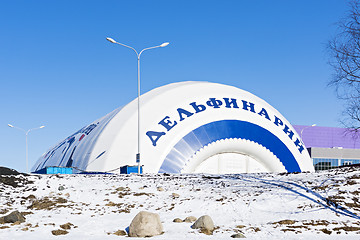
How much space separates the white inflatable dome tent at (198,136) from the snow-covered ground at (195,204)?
273 inches

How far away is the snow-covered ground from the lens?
1128 cm

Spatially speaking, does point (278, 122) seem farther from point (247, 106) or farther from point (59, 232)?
point (59, 232)

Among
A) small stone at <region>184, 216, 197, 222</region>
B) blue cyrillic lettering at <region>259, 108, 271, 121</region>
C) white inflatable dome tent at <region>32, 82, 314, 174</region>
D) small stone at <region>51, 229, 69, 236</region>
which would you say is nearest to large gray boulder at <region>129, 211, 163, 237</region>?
small stone at <region>184, 216, 197, 222</region>

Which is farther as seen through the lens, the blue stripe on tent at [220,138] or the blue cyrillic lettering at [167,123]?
the blue cyrillic lettering at [167,123]

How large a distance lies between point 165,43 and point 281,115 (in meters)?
12.1

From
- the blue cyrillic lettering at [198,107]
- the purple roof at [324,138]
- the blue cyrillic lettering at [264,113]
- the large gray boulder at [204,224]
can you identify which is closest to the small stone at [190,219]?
the large gray boulder at [204,224]

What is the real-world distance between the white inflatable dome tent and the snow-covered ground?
22.7 ft

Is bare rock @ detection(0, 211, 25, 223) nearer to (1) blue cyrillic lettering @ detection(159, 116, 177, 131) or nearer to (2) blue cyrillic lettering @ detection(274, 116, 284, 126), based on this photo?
(1) blue cyrillic lettering @ detection(159, 116, 177, 131)

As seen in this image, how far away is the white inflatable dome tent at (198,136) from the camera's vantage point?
25984mm

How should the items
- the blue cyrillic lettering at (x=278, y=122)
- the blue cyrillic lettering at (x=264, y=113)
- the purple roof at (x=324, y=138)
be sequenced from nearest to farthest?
the blue cyrillic lettering at (x=264, y=113), the blue cyrillic lettering at (x=278, y=122), the purple roof at (x=324, y=138)

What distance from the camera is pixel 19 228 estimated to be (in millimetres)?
11844

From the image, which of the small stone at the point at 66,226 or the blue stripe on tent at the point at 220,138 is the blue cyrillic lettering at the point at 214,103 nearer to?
the blue stripe on tent at the point at 220,138


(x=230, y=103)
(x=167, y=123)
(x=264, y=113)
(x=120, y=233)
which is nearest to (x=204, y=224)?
(x=120, y=233)

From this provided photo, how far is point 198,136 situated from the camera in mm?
26484
